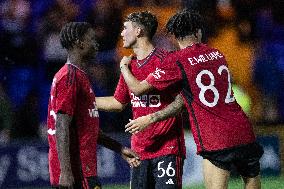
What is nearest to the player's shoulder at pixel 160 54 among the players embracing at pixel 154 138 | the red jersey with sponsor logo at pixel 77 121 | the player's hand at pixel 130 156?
the players embracing at pixel 154 138

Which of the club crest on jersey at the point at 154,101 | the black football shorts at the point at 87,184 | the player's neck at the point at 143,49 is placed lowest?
the black football shorts at the point at 87,184

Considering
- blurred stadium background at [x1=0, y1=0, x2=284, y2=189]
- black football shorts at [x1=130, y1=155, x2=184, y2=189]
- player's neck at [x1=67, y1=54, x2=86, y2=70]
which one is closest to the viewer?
player's neck at [x1=67, y1=54, x2=86, y2=70]

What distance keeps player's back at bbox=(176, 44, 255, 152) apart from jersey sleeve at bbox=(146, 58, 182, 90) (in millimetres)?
58

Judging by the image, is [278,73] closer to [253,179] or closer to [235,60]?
[235,60]

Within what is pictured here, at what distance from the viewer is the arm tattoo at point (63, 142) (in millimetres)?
6715

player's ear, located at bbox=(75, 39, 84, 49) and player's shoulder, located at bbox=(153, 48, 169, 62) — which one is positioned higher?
player's shoulder, located at bbox=(153, 48, 169, 62)

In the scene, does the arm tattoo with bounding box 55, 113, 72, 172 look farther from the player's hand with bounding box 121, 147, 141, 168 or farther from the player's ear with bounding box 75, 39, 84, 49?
the player's hand with bounding box 121, 147, 141, 168

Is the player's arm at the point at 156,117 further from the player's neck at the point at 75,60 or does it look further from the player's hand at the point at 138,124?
the player's neck at the point at 75,60

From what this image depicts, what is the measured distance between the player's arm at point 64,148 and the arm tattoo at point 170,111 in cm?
111

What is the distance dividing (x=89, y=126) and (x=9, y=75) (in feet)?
23.6

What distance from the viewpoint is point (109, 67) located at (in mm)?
14500

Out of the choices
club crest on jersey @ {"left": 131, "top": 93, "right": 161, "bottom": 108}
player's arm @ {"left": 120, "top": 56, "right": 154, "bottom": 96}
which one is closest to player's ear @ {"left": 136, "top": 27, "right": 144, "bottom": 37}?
player's arm @ {"left": 120, "top": 56, "right": 154, "bottom": 96}

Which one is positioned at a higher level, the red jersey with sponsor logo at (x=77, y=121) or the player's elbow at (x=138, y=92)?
the player's elbow at (x=138, y=92)

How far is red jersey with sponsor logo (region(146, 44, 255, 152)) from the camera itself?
7.40m
